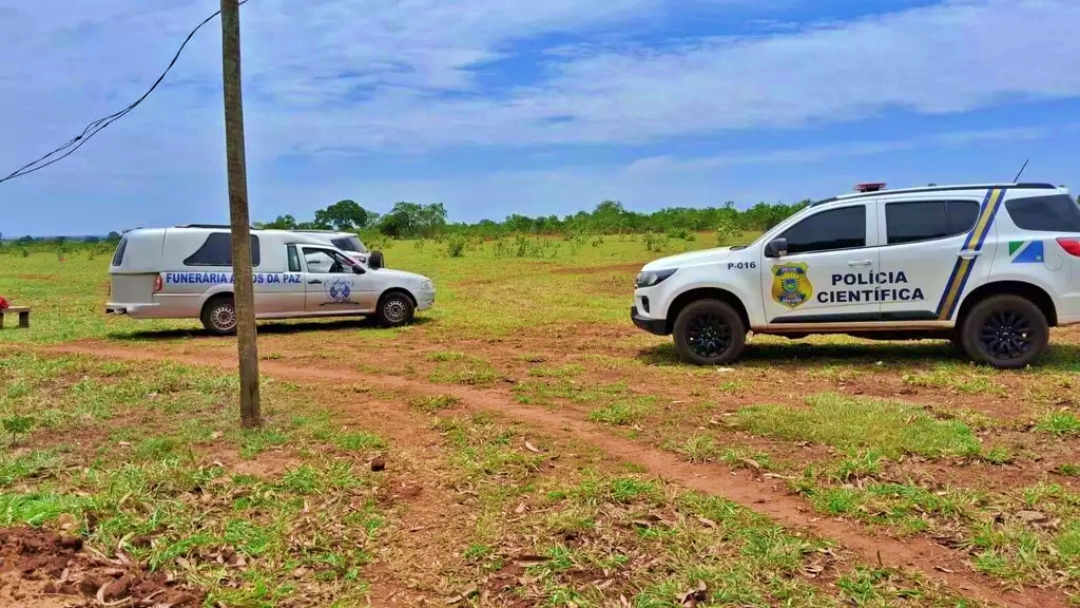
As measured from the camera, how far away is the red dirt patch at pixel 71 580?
11.6 feet

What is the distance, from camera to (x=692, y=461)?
17.7 feet

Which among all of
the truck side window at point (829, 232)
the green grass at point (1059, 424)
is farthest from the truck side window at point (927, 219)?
the green grass at point (1059, 424)

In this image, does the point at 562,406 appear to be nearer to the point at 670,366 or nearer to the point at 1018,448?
the point at 670,366

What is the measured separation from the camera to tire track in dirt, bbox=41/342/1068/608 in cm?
366

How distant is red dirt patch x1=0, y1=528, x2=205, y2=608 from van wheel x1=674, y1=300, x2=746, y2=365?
20.5ft

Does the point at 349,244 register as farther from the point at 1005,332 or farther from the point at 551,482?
the point at 551,482

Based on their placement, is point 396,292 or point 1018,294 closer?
point 1018,294

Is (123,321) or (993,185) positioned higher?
(993,185)

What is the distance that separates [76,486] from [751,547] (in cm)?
396

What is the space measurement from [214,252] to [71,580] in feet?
30.4

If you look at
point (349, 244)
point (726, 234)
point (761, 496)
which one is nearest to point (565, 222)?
point (726, 234)

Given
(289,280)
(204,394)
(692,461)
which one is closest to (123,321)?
(289,280)

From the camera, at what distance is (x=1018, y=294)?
831 cm

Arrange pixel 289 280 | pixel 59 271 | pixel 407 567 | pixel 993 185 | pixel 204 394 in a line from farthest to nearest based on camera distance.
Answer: pixel 59 271, pixel 289 280, pixel 993 185, pixel 204 394, pixel 407 567
